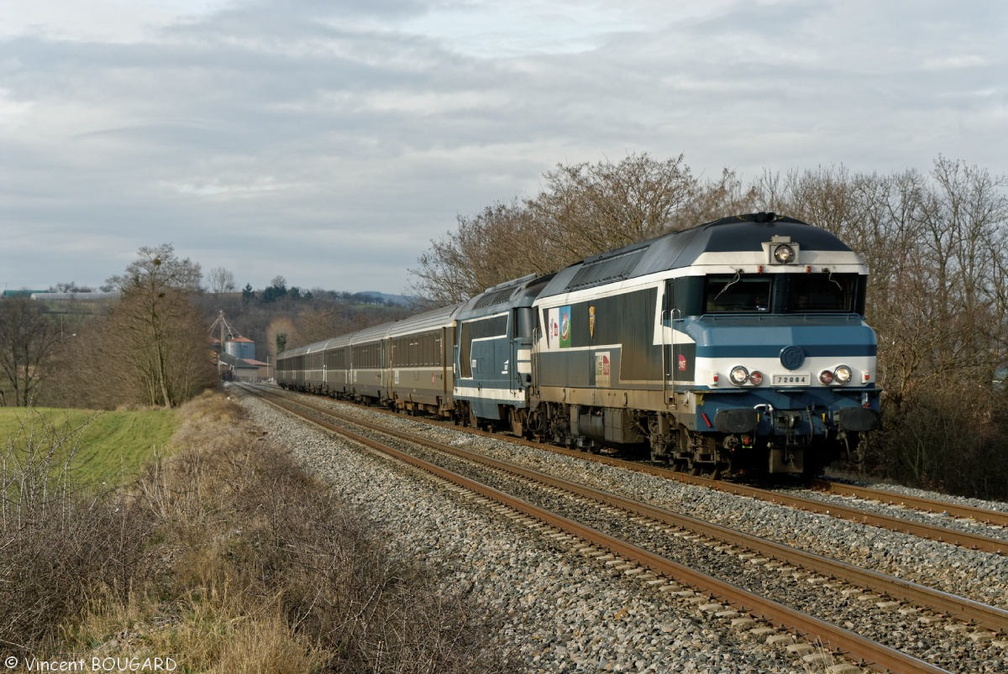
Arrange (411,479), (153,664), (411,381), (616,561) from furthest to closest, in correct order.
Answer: (411,381), (411,479), (616,561), (153,664)

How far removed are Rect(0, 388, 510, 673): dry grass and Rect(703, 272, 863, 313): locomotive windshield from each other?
19.3 feet

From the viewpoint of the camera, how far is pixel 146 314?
155 feet

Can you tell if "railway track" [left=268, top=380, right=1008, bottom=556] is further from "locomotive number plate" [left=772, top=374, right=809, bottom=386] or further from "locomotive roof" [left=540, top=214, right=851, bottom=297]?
"locomotive roof" [left=540, top=214, right=851, bottom=297]

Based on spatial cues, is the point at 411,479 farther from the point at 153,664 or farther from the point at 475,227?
the point at 475,227

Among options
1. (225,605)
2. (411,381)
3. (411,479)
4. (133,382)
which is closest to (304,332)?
(133,382)

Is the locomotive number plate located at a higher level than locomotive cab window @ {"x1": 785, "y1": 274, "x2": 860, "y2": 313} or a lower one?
lower

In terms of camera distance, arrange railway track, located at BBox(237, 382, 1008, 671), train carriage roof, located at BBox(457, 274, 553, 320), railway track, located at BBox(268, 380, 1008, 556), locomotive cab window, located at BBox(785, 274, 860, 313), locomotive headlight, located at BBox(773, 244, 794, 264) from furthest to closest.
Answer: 1. train carriage roof, located at BBox(457, 274, 553, 320)
2. locomotive cab window, located at BBox(785, 274, 860, 313)
3. locomotive headlight, located at BBox(773, 244, 794, 264)
4. railway track, located at BBox(268, 380, 1008, 556)
5. railway track, located at BBox(237, 382, 1008, 671)

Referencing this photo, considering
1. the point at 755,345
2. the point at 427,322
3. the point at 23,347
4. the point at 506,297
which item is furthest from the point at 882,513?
the point at 23,347

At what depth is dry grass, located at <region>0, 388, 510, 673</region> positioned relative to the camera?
6105 mm

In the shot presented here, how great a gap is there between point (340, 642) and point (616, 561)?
3.40m

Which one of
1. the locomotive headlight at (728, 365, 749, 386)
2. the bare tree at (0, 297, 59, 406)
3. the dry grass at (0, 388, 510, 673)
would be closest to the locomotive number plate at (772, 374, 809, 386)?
the locomotive headlight at (728, 365, 749, 386)

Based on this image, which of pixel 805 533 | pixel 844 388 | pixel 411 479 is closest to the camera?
pixel 805 533

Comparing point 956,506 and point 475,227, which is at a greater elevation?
point 475,227

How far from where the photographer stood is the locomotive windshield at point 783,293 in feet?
43.9
